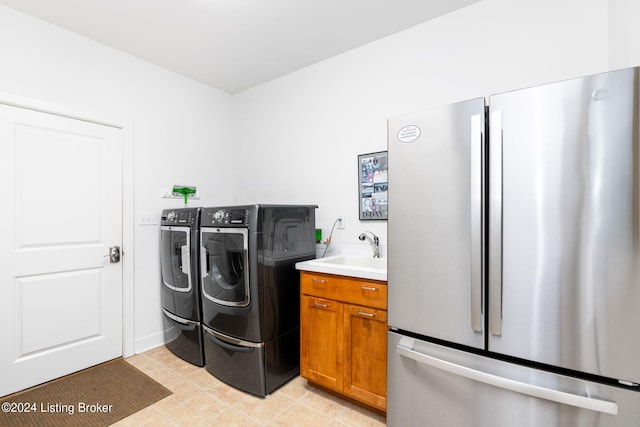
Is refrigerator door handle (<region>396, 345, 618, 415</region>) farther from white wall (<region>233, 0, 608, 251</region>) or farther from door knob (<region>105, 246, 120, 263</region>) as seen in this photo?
door knob (<region>105, 246, 120, 263</region>)

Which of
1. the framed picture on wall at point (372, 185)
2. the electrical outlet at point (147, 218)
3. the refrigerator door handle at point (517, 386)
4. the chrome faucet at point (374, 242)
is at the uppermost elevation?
the framed picture on wall at point (372, 185)

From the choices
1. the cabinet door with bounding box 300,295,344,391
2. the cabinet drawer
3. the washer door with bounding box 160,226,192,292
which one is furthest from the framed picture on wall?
the washer door with bounding box 160,226,192,292

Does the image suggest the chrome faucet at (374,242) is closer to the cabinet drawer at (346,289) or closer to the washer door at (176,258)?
the cabinet drawer at (346,289)

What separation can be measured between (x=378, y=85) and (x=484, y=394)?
7.46 ft

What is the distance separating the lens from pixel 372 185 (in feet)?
8.22

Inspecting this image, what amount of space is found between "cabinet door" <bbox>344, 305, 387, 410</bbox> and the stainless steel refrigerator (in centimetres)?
24

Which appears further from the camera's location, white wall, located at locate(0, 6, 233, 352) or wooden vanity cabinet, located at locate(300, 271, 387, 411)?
white wall, located at locate(0, 6, 233, 352)

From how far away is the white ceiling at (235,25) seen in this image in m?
2.11

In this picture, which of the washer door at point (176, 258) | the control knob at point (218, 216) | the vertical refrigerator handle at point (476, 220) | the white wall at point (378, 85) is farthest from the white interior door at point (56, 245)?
the vertical refrigerator handle at point (476, 220)

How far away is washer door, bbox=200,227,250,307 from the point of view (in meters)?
2.12

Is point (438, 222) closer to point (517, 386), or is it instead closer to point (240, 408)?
point (517, 386)

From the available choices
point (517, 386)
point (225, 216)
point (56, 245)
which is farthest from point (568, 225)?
point (56, 245)

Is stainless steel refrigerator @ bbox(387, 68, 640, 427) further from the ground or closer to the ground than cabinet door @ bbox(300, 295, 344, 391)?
further from the ground

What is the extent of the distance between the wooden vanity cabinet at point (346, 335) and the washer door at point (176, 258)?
1126 millimetres
